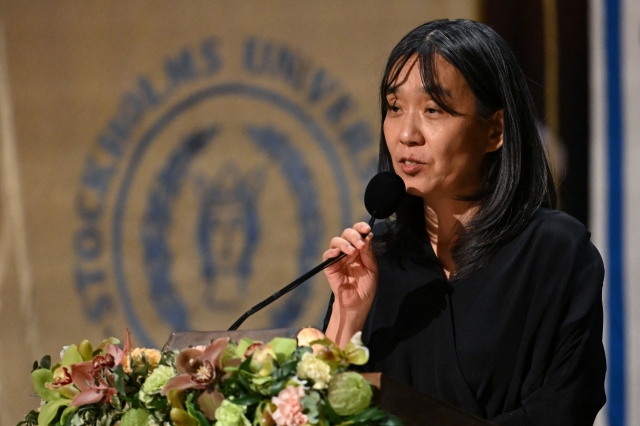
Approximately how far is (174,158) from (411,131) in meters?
1.75

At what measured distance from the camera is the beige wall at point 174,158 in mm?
2973

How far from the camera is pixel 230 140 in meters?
3.11

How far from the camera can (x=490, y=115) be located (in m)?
1.64

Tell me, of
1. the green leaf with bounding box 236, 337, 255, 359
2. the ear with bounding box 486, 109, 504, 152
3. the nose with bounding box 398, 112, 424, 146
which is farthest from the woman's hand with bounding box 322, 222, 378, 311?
the green leaf with bounding box 236, 337, 255, 359

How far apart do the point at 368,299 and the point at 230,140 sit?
160 centimetres

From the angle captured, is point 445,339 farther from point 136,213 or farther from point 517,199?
point 136,213

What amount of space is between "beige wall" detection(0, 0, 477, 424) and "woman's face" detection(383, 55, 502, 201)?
1.27m

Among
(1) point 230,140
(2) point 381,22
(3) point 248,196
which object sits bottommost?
(3) point 248,196

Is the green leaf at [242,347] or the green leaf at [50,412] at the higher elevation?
the green leaf at [242,347]

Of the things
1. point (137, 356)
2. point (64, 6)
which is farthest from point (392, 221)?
point (64, 6)

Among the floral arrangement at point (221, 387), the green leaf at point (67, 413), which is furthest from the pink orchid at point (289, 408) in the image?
the green leaf at point (67, 413)

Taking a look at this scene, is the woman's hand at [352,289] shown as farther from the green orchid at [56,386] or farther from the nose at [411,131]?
the green orchid at [56,386]

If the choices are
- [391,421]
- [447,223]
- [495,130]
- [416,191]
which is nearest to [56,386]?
[391,421]

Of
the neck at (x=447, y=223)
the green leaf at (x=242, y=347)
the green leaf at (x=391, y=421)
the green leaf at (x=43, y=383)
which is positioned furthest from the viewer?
the neck at (x=447, y=223)
